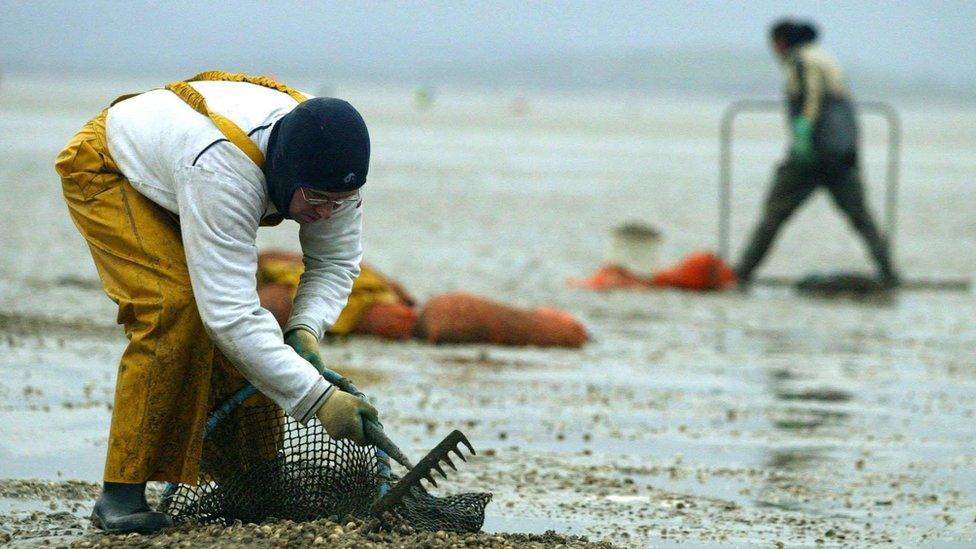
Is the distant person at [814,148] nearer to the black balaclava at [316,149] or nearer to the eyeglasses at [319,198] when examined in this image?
the eyeglasses at [319,198]

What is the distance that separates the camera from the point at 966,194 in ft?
78.8

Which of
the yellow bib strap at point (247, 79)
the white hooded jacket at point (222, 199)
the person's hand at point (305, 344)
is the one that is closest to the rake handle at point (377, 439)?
the white hooded jacket at point (222, 199)

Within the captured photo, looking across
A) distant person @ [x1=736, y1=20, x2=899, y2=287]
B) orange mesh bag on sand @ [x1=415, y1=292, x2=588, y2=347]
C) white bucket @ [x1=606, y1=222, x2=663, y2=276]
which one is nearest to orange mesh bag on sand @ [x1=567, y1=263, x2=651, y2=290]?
white bucket @ [x1=606, y1=222, x2=663, y2=276]

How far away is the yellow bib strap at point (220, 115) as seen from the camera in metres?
4.31

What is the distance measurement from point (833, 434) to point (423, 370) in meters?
2.37

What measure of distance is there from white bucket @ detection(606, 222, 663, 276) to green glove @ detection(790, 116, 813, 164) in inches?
51.8

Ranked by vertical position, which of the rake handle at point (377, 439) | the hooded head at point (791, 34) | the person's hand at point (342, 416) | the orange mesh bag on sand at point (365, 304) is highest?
the hooded head at point (791, 34)

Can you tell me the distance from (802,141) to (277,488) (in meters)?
8.62

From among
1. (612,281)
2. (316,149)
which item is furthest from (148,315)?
(612,281)

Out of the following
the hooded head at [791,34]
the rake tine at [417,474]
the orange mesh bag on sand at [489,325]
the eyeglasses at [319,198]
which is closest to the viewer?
the eyeglasses at [319,198]

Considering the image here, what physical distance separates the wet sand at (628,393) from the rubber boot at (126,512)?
4.4 inches

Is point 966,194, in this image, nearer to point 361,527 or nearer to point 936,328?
point 936,328

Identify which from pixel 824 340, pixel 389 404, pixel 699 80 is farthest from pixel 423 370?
pixel 699 80

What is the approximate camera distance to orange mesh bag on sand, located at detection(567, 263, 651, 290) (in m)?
12.5
